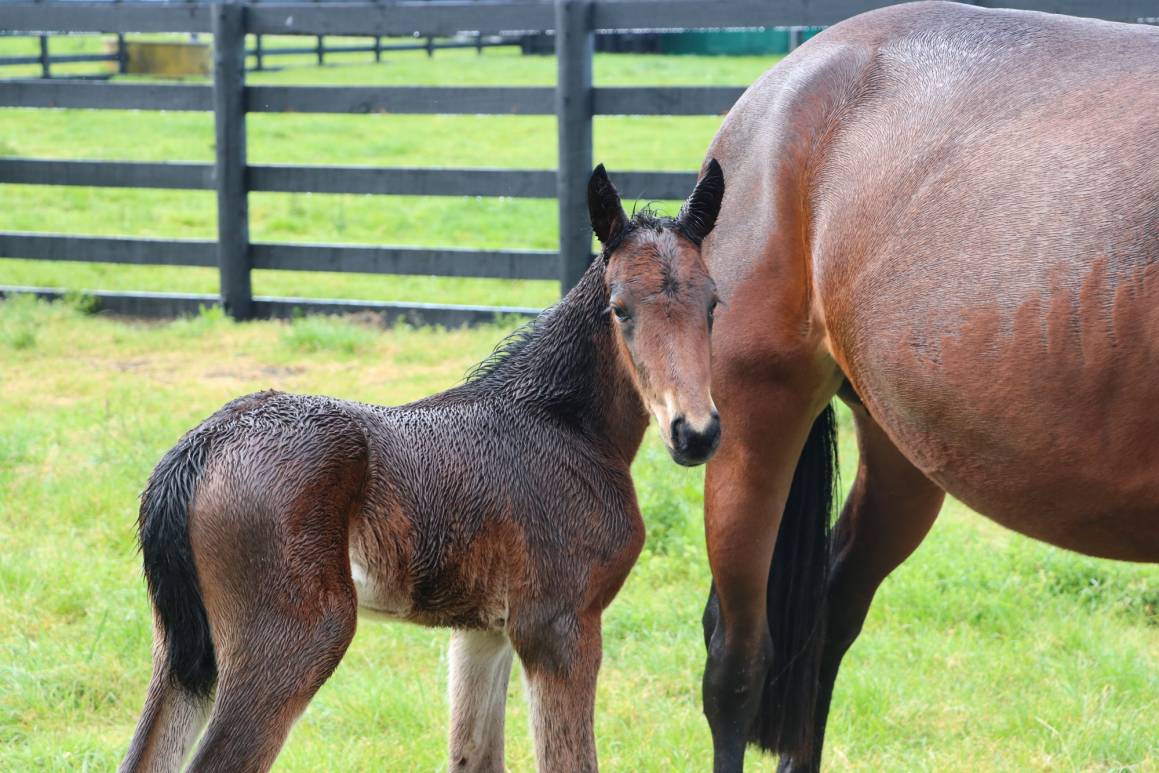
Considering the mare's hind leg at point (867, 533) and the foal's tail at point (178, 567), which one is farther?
the mare's hind leg at point (867, 533)

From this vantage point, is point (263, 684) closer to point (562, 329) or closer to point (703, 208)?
point (562, 329)

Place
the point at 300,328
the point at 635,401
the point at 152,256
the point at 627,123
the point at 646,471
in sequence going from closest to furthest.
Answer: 1. the point at 635,401
2. the point at 646,471
3. the point at 300,328
4. the point at 152,256
5. the point at 627,123

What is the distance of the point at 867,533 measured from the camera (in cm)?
371

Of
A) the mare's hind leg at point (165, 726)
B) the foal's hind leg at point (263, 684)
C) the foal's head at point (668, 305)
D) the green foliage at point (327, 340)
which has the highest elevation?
the foal's head at point (668, 305)

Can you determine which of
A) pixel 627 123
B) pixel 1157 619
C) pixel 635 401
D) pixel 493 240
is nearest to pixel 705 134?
pixel 627 123

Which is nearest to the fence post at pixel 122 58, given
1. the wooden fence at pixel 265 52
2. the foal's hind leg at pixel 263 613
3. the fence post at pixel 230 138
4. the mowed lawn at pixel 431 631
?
the wooden fence at pixel 265 52

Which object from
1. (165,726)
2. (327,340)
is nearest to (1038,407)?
(165,726)

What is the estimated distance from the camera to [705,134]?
56.2 feet

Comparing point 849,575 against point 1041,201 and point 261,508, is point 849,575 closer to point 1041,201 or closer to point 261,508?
point 1041,201

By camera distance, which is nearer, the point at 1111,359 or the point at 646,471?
the point at 1111,359

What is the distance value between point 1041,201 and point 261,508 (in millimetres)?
1682

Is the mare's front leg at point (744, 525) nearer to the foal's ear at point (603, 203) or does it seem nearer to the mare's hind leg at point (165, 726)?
the foal's ear at point (603, 203)

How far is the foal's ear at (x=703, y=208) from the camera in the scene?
283 cm

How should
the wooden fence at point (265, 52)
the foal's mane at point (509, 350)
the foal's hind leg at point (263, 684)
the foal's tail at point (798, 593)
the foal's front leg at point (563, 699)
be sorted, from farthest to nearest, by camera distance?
the wooden fence at point (265, 52), the foal's tail at point (798, 593), the foal's mane at point (509, 350), the foal's front leg at point (563, 699), the foal's hind leg at point (263, 684)
